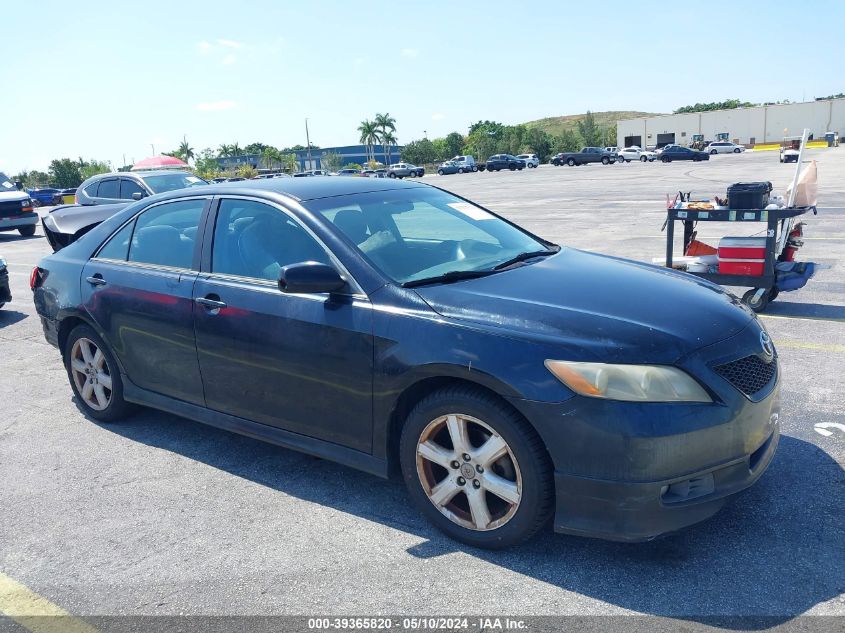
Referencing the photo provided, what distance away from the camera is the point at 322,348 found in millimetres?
3391

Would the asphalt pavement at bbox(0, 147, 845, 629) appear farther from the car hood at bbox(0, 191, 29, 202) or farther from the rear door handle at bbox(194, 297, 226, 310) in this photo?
the car hood at bbox(0, 191, 29, 202)

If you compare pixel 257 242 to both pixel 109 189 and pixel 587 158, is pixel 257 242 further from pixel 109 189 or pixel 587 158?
pixel 587 158

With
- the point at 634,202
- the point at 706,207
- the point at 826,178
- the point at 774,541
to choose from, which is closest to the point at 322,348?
the point at 774,541

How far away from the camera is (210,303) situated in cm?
386

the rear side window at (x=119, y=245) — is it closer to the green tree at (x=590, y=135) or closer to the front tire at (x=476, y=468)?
the front tire at (x=476, y=468)

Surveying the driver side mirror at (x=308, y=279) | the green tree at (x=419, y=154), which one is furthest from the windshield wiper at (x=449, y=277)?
the green tree at (x=419, y=154)

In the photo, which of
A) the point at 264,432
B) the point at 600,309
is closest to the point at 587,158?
the point at 264,432

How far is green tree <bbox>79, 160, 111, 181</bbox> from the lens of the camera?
82.9 m

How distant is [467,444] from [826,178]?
86.3ft

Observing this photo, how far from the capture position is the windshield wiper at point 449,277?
11.1 feet

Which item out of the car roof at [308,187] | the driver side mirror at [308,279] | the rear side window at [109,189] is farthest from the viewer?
the rear side window at [109,189]

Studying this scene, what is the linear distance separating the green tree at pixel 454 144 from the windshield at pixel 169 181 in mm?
110244

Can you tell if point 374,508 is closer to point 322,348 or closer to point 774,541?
point 322,348

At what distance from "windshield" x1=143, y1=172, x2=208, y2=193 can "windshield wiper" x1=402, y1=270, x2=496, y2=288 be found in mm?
10183
